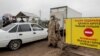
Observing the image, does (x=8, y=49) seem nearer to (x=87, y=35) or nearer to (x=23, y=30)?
(x=23, y=30)

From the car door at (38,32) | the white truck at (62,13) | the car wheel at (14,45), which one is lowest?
the car wheel at (14,45)

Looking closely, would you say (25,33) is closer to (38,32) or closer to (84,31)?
(38,32)

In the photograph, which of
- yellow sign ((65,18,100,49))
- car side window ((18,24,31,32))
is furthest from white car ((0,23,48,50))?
yellow sign ((65,18,100,49))

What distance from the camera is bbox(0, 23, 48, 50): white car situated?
805cm

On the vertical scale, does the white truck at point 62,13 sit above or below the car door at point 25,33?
above

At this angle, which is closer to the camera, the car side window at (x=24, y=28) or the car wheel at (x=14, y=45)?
the car wheel at (x=14, y=45)

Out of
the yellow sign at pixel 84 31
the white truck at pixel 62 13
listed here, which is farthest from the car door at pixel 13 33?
the white truck at pixel 62 13

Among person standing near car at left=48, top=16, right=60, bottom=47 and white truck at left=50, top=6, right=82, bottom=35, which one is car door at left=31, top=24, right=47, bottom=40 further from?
white truck at left=50, top=6, right=82, bottom=35

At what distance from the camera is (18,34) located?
28.5 ft

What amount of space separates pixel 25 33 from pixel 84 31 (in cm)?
441

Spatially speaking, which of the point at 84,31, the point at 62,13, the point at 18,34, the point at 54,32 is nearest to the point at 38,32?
the point at 54,32

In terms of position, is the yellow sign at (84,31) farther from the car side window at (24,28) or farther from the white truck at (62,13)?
the white truck at (62,13)

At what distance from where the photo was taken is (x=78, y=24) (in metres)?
6.14

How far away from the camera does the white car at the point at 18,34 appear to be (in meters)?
8.05
